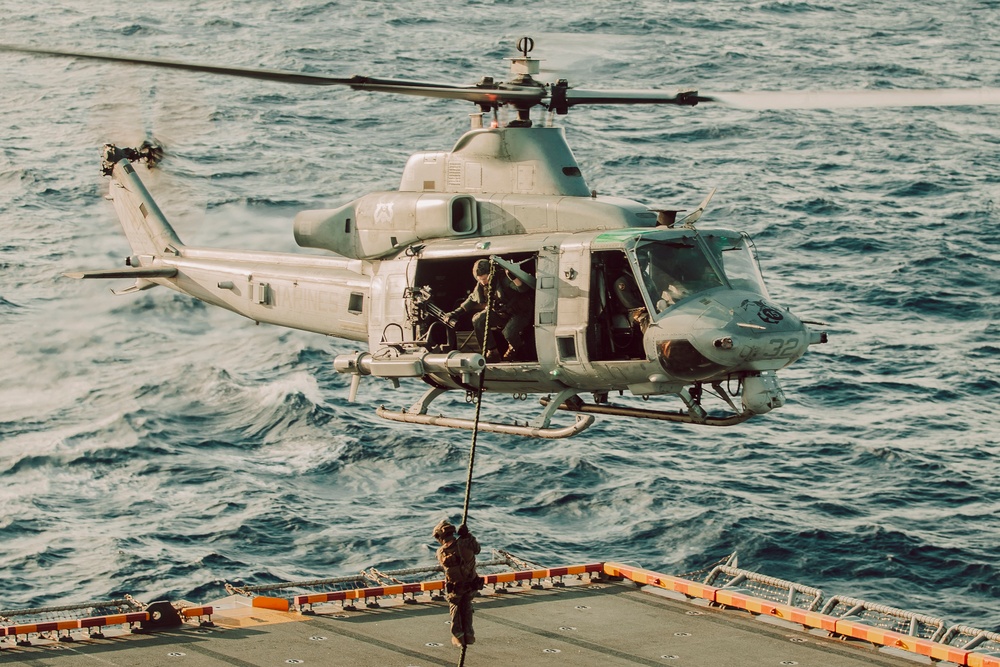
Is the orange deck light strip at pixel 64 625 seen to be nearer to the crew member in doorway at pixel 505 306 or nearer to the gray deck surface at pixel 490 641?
the gray deck surface at pixel 490 641

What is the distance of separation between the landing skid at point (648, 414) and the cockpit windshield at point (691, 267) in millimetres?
1809

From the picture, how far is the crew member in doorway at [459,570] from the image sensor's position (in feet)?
56.0

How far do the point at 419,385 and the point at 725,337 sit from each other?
89.7ft

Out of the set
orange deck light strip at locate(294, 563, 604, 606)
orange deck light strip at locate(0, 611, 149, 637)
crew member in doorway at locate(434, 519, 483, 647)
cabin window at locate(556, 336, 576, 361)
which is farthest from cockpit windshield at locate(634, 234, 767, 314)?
orange deck light strip at locate(0, 611, 149, 637)

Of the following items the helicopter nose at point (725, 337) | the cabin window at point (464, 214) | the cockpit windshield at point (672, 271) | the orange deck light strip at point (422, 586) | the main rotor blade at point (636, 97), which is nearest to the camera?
the helicopter nose at point (725, 337)

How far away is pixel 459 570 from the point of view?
17172mm

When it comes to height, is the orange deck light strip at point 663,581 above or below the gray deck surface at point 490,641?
below

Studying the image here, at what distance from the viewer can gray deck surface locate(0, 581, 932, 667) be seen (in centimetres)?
2161

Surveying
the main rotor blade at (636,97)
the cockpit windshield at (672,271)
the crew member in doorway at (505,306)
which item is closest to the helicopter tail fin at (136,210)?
the crew member in doorway at (505,306)

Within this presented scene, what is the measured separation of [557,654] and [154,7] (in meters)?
73.7

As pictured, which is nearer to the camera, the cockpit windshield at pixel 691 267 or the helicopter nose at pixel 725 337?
the helicopter nose at pixel 725 337

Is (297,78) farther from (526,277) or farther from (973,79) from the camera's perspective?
(973,79)

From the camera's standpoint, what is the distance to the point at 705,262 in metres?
20.1

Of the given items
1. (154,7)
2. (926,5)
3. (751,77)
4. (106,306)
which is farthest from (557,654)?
(926,5)
